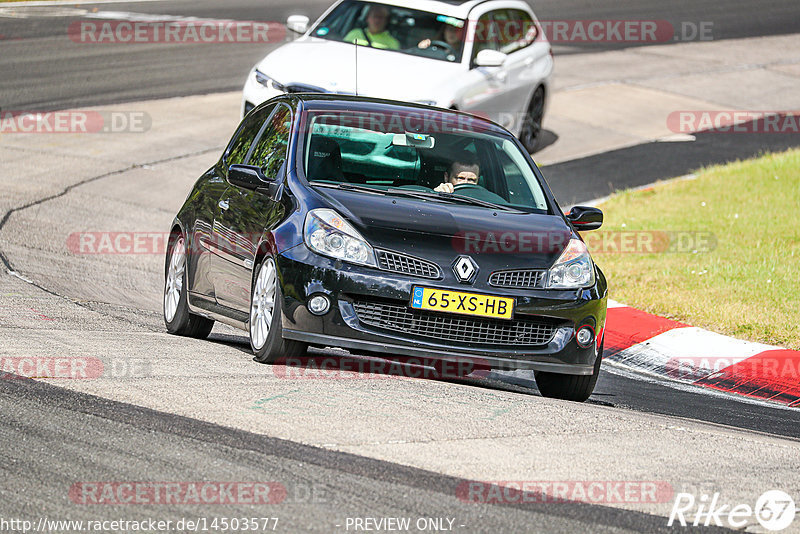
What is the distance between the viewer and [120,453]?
5582 millimetres

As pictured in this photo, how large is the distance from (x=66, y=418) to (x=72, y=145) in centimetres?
1174

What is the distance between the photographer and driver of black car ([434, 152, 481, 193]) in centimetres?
890

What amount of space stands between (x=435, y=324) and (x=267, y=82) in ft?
25.4

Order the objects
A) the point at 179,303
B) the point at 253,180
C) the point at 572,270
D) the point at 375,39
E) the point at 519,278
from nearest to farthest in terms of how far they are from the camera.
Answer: the point at 519,278 < the point at 572,270 < the point at 253,180 < the point at 179,303 < the point at 375,39

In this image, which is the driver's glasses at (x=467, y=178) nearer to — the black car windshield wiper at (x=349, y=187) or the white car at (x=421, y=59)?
the black car windshield wiper at (x=349, y=187)

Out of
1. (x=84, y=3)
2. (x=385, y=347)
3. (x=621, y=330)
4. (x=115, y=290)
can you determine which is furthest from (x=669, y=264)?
(x=84, y=3)

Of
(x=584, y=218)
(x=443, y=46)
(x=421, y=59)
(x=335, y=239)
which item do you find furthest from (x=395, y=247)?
(x=443, y=46)

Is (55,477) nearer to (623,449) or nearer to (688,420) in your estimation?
(623,449)

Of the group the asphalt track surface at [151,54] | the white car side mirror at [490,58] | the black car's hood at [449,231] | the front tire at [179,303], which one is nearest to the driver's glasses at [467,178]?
the black car's hood at [449,231]

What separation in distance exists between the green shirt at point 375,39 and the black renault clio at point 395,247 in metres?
6.38

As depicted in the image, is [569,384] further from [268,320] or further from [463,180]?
[268,320]

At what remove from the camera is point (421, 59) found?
15.5 metres

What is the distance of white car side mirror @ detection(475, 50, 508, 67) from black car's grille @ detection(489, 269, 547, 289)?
8302 millimetres

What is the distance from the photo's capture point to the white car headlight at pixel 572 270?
7.91 meters
